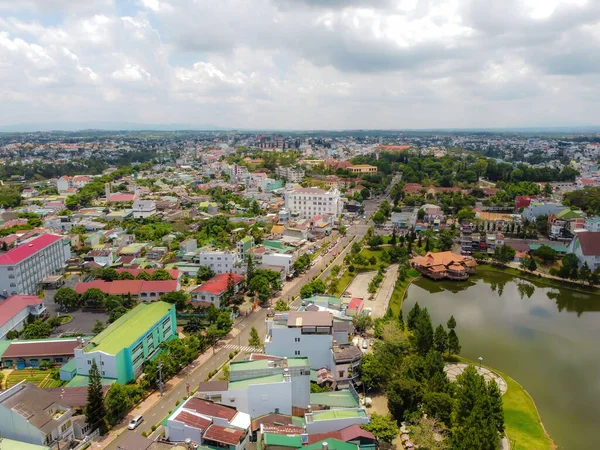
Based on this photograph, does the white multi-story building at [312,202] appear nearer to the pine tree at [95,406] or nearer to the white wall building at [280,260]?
the white wall building at [280,260]

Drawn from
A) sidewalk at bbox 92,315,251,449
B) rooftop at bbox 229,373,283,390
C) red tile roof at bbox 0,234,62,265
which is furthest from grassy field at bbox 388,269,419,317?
red tile roof at bbox 0,234,62,265

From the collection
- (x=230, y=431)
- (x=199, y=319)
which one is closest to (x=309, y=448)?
(x=230, y=431)

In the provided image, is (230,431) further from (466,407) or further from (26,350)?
(26,350)

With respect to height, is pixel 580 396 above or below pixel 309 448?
below

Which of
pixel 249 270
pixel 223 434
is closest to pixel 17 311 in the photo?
pixel 249 270

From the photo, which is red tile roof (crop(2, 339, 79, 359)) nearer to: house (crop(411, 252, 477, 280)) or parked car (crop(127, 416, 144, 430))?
parked car (crop(127, 416, 144, 430))

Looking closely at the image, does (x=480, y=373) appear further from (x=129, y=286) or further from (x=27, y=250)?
(x=27, y=250)
